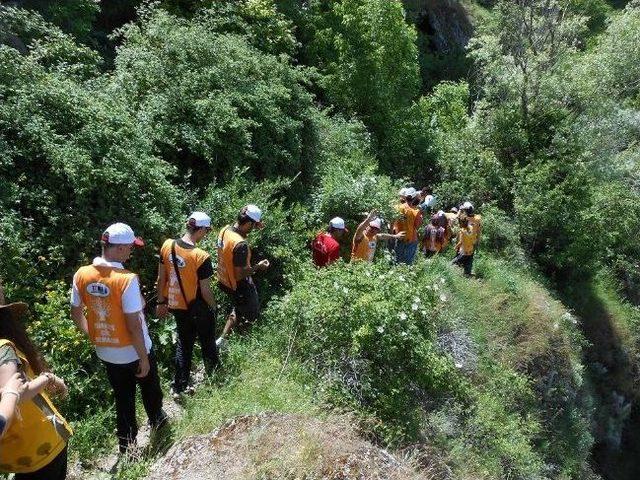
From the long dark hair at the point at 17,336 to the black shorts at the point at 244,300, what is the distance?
9.81 feet

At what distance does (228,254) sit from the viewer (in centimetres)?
603

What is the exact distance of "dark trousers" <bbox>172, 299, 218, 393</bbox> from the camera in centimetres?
541

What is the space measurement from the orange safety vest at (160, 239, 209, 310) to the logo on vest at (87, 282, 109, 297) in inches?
41.4

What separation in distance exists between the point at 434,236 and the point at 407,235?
184 centimetres

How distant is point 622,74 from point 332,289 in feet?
59.1

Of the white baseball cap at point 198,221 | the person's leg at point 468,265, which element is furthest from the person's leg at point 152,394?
the person's leg at point 468,265

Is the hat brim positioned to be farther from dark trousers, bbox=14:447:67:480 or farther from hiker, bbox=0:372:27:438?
dark trousers, bbox=14:447:67:480

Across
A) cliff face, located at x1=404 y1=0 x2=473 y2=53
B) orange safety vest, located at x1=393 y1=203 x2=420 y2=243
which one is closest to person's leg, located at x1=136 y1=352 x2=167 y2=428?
orange safety vest, located at x1=393 y1=203 x2=420 y2=243

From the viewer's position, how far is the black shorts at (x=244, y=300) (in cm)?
635

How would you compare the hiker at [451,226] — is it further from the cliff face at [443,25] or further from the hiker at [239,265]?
the cliff face at [443,25]

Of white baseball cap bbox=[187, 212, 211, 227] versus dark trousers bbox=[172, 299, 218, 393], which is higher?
white baseball cap bbox=[187, 212, 211, 227]

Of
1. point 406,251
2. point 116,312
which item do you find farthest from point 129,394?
point 406,251

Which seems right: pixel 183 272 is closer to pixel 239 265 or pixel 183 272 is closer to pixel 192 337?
pixel 192 337

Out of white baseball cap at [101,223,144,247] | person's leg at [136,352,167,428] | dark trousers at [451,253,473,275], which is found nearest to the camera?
white baseball cap at [101,223,144,247]
